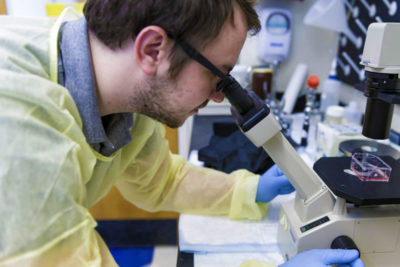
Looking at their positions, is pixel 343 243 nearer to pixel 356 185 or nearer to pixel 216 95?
pixel 356 185

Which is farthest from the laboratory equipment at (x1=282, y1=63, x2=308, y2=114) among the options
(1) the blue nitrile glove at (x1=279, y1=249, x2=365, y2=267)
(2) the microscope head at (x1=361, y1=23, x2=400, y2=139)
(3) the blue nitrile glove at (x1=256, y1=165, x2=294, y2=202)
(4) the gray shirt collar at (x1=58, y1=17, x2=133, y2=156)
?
(4) the gray shirt collar at (x1=58, y1=17, x2=133, y2=156)

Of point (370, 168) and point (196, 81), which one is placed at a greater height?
point (196, 81)

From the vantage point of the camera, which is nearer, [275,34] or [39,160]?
[39,160]

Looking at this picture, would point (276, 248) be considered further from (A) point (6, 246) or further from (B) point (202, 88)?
(A) point (6, 246)

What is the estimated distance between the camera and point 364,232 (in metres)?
0.71

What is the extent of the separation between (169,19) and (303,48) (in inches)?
58.3

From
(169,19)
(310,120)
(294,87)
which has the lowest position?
(310,120)

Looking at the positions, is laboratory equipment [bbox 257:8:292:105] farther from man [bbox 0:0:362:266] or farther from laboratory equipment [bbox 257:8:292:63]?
man [bbox 0:0:362:266]

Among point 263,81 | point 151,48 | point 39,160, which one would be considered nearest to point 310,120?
point 263,81

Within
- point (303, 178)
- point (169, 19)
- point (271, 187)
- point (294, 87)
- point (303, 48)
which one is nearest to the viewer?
point (169, 19)

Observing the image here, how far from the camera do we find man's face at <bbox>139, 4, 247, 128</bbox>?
0.68 meters

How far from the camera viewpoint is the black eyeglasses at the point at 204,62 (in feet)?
2.14

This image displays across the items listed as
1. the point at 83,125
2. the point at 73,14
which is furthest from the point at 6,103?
the point at 73,14

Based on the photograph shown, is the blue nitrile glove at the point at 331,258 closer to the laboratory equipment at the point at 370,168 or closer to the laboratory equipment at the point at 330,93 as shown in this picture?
the laboratory equipment at the point at 370,168
